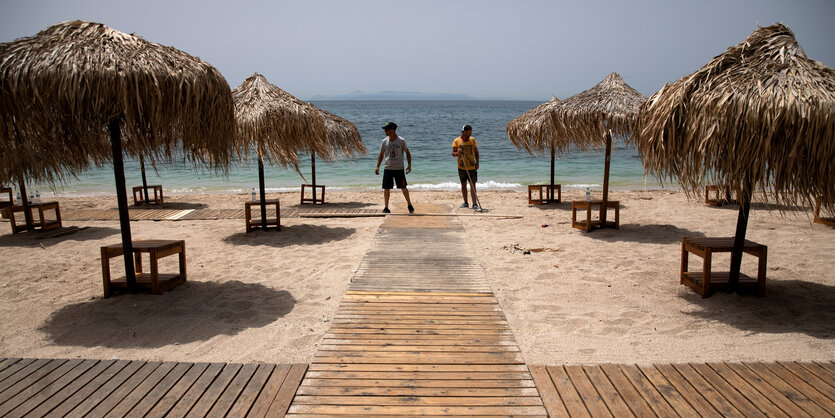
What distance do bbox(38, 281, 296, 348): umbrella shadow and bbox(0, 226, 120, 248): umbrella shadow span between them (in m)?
3.50

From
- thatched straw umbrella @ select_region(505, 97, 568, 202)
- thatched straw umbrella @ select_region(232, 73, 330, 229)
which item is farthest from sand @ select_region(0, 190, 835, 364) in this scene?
thatched straw umbrella @ select_region(505, 97, 568, 202)

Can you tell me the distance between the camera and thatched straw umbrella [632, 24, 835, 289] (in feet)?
11.1

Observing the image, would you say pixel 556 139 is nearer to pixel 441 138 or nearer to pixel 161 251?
pixel 161 251

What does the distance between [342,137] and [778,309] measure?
28.0ft

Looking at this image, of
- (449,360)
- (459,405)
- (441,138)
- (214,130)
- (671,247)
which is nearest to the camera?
(459,405)

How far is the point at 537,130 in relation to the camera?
957 centimetres

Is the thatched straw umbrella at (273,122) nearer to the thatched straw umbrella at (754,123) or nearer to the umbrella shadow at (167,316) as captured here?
the umbrella shadow at (167,316)

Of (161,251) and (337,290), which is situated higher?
(161,251)

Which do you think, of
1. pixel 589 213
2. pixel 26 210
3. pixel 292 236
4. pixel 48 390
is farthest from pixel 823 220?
pixel 26 210

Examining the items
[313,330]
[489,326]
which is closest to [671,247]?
[489,326]

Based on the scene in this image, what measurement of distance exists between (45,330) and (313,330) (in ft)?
6.88

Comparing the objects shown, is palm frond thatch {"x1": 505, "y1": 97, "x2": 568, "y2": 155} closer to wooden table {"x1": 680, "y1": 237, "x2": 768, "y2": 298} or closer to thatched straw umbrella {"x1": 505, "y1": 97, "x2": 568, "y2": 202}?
thatched straw umbrella {"x1": 505, "y1": 97, "x2": 568, "y2": 202}

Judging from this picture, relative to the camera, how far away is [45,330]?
374 cm

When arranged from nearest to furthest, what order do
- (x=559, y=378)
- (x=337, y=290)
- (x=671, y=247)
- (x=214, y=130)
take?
(x=559, y=378)
(x=214, y=130)
(x=337, y=290)
(x=671, y=247)
